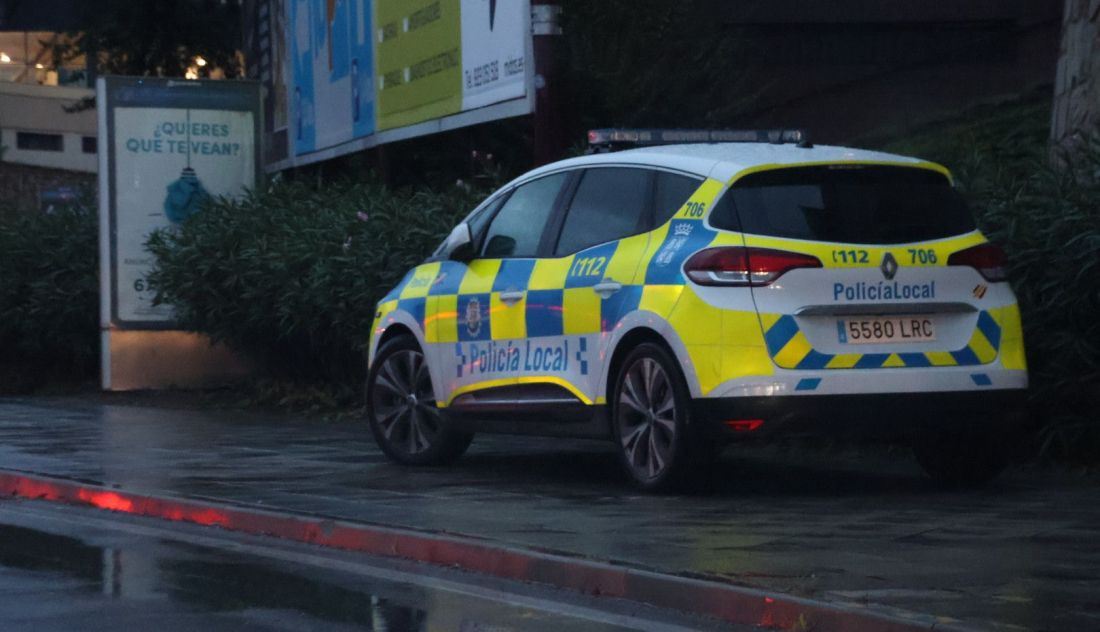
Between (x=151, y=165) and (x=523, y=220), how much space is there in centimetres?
824

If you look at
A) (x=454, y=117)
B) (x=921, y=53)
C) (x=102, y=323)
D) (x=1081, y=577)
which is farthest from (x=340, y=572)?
(x=921, y=53)

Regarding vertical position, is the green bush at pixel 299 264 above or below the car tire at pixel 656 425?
above

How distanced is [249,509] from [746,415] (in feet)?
7.31

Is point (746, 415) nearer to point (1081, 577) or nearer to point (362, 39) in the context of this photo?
point (1081, 577)

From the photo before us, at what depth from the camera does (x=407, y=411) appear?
1123cm

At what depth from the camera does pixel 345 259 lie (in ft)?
47.0

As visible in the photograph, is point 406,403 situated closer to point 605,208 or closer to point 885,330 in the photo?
point 605,208

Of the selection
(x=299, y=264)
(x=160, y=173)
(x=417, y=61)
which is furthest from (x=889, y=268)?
(x=160, y=173)

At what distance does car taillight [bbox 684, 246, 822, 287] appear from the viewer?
28.7 feet

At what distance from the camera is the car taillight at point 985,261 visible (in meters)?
9.04

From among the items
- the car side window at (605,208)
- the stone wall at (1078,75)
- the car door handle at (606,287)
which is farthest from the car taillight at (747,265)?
the stone wall at (1078,75)

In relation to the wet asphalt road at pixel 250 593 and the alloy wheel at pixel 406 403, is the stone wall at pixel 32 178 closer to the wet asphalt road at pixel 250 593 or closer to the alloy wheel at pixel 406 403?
the alloy wheel at pixel 406 403

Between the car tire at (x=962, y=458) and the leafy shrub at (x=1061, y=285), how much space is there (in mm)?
416

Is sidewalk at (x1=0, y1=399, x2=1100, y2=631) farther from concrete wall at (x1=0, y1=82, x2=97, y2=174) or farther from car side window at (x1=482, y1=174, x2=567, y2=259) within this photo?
concrete wall at (x1=0, y1=82, x2=97, y2=174)
